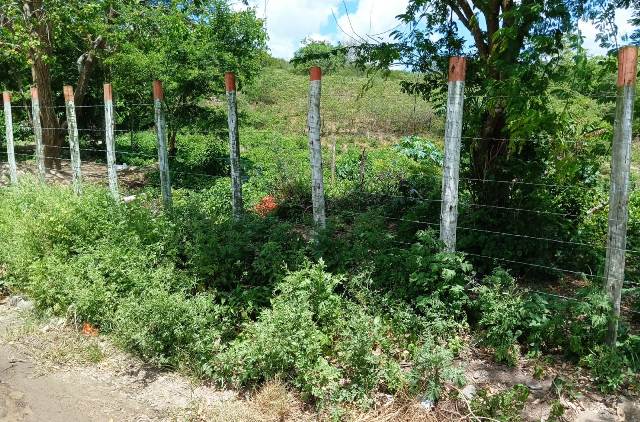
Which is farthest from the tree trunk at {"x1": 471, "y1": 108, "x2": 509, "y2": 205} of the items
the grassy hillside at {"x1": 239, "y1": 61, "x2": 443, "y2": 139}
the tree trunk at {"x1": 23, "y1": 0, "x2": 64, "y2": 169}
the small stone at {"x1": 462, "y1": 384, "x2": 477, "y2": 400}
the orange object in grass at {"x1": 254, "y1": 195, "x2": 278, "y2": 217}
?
the grassy hillside at {"x1": 239, "y1": 61, "x2": 443, "y2": 139}

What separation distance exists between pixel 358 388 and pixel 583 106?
10.6 feet

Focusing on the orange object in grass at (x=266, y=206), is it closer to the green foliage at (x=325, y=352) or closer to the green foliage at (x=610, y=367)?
the green foliage at (x=325, y=352)

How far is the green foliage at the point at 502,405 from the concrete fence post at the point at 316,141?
2319 mm

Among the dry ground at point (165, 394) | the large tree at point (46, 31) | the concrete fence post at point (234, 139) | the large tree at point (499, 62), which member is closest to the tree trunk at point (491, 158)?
the large tree at point (499, 62)

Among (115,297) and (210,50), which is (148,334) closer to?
(115,297)

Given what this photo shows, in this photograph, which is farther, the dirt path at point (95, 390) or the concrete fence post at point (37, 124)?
the concrete fence post at point (37, 124)

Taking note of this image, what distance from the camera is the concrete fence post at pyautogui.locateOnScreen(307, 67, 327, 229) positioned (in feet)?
16.8

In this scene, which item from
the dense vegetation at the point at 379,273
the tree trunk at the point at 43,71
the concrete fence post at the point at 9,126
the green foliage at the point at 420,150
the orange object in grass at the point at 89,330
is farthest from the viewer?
the green foliage at the point at 420,150

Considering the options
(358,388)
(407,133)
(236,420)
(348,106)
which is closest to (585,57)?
(358,388)

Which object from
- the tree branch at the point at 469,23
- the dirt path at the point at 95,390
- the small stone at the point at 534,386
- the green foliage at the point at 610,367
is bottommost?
the dirt path at the point at 95,390

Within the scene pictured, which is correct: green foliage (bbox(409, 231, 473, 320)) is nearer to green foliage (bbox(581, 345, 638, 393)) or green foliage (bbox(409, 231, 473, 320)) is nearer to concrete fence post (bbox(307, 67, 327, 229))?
green foliage (bbox(581, 345, 638, 393))

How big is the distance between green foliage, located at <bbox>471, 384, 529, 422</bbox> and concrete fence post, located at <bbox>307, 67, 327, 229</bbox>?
232 centimetres

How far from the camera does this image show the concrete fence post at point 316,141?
5.13 m

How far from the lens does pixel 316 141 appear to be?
5188 mm
